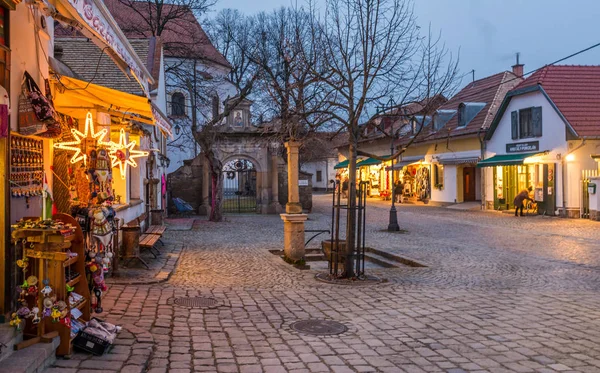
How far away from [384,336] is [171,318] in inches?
104

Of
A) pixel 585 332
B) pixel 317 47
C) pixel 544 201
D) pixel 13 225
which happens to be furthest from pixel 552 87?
pixel 13 225

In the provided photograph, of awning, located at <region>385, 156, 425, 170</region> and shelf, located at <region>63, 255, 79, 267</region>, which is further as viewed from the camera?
Answer: awning, located at <region>385, 156, 425, 170</region>

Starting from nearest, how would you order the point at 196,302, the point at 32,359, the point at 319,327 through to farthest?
the point at 32,359
the point at 319,327
the point at 196,302

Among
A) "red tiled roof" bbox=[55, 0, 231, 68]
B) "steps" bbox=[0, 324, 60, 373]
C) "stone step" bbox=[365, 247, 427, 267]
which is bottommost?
"stone step" bbox=[365, 247, 427, 267]

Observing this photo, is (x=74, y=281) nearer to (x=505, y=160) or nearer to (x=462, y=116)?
(x=505, y=160)

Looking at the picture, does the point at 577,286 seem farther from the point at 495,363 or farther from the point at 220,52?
the point at 220,52

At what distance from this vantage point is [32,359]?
14.6 ft

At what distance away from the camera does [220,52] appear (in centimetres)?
4381

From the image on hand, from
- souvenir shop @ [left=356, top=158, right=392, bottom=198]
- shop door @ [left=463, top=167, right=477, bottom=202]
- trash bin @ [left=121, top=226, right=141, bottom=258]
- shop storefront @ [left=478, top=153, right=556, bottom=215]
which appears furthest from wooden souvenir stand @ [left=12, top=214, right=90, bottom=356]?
souvenir shop @ [left=356, top=158, right=392, bottom=198]

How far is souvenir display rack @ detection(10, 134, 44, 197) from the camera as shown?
5.43 meters

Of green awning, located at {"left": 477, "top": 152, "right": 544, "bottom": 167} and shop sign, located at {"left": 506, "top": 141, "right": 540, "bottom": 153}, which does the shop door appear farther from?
shop sign, located at {"left": 506, "top": 141, "right": 540, "bottom": 153}

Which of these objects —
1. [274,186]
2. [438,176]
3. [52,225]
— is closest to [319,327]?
[52,225]

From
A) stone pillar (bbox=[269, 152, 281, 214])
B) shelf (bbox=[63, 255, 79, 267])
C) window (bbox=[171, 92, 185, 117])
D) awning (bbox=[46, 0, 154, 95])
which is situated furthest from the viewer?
window (bbox=[171, 92, 185, 117])

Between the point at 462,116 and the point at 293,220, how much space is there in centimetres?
2220
